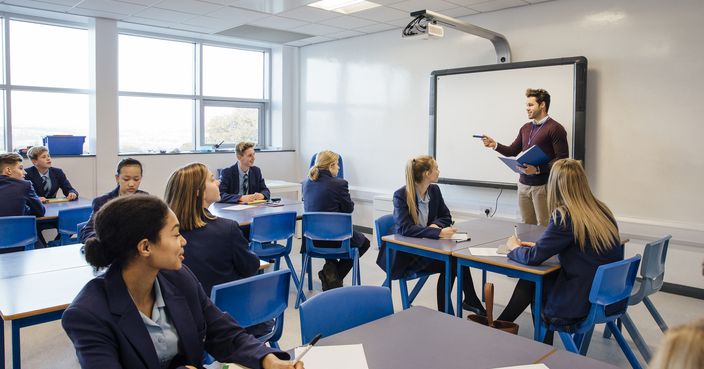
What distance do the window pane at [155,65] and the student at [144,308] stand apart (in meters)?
6.23

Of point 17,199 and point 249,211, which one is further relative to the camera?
point 249,211

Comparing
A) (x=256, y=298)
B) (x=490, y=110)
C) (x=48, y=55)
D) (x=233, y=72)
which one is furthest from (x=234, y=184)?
(x=233, y=72)

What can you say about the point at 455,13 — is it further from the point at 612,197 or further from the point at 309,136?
the point at 309,136

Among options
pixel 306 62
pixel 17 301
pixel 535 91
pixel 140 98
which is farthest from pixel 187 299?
pixel 306 62

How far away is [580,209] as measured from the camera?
2838 mm

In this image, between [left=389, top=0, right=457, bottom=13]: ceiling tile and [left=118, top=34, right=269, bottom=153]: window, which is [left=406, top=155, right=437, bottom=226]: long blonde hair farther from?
[left=118, top=34, right=269, bottom=153]: window

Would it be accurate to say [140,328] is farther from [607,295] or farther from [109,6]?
[109,6]

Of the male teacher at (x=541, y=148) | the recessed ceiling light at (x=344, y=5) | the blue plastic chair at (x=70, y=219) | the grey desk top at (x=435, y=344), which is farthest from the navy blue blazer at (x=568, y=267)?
the recessed ceiling light at (x=344, y=5)

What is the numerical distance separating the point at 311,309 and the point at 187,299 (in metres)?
0.51

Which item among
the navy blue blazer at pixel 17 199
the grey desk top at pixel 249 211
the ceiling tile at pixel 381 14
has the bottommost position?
the grey desk top at pixel 249 211

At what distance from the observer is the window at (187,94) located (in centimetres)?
721

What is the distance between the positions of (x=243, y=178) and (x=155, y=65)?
306 centimetres

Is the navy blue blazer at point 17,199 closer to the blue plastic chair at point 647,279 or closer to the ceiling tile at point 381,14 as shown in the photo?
A: the ceiling tile at point 381,14

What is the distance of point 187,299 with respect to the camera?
167 centimetres
